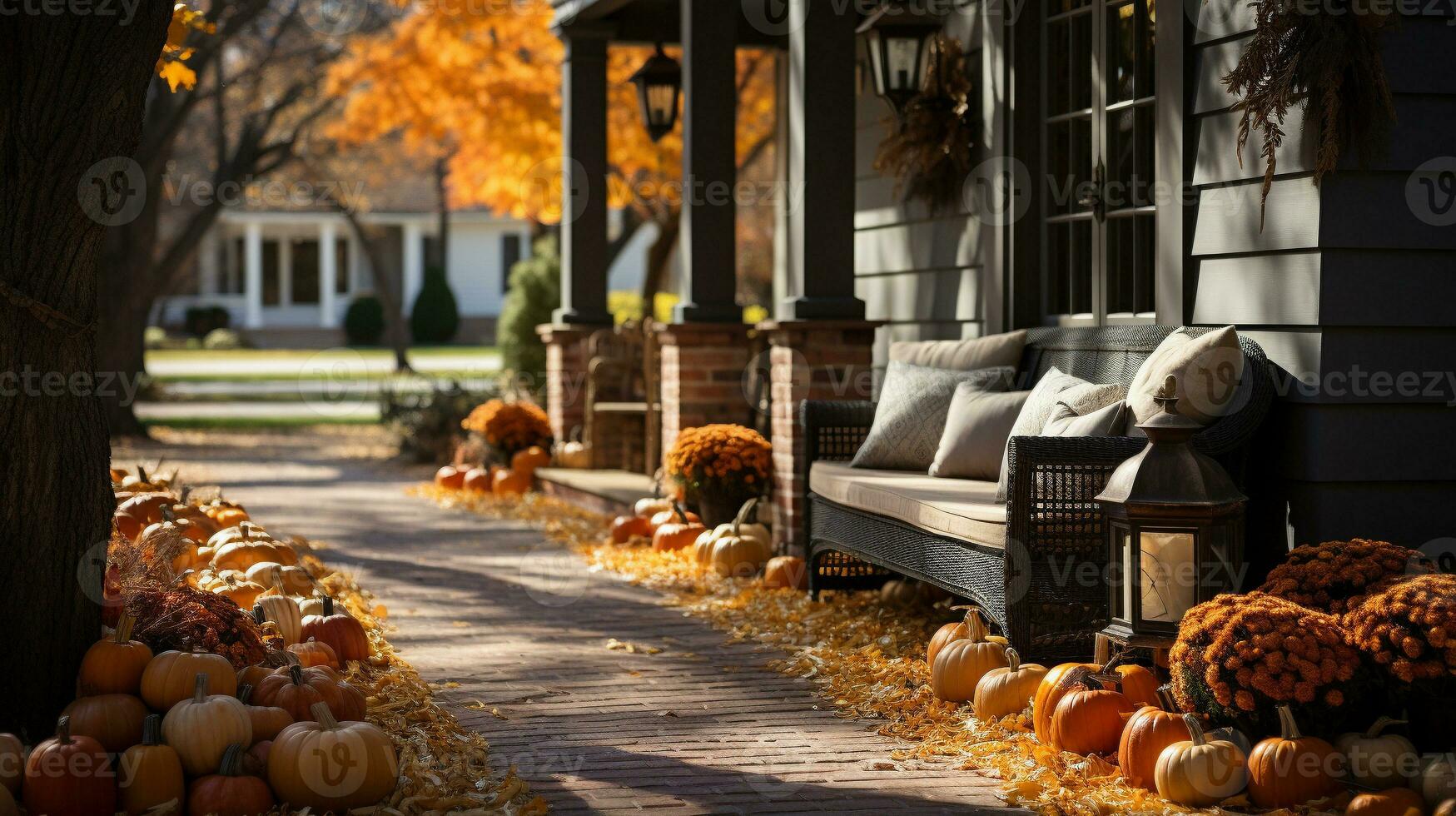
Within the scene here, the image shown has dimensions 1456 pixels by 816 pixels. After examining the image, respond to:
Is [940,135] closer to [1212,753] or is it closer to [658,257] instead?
[1212,753]

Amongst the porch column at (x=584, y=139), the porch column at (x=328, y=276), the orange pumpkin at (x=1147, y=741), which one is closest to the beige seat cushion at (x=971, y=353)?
the orange pumpkin at (x=1147, y=741)

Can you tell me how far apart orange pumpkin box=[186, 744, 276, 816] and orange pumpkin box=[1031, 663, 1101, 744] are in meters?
1.98

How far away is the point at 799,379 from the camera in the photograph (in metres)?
6.86

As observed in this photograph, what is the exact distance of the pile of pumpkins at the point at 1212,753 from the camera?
11.0 ft

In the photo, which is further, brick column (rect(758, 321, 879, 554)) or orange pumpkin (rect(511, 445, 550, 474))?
orange pumpkin (rect(511, 445, 550, 474))

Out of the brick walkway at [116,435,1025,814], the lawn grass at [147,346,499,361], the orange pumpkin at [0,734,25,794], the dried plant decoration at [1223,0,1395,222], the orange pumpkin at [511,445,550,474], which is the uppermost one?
the dried plant decoration at [1223,0,1395,222]

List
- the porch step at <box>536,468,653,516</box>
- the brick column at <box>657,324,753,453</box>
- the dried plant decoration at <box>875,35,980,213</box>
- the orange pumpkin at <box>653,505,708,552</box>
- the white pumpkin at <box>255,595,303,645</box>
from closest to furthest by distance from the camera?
the white pumpkin at <box>255,595,303,645</box> → the dried plant decoration at <box>875,35,980,213</box> → the orange pumpkin at <box>653,505,708,552</box> → the brick column at <box>657,324,753,453</box> → the porch step at <box>536,468,653,516</box>

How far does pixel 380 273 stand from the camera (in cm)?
2422

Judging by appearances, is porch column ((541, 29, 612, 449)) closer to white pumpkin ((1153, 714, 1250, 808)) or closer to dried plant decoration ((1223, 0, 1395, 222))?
dried plant decoration ((1223, 0, 1395, 222))

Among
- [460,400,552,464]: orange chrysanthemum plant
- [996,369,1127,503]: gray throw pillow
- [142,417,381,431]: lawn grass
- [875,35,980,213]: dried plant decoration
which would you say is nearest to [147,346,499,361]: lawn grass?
[142,417,381,431]: lawn grass

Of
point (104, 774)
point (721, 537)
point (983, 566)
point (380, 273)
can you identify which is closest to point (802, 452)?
point (721, 537)

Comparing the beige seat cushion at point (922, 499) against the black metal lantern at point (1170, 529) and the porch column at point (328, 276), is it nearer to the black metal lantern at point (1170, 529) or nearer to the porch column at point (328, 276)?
the black metal lantern at point (1170, 529)

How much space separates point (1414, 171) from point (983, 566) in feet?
5.78

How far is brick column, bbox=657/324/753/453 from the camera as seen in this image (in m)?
8.26
